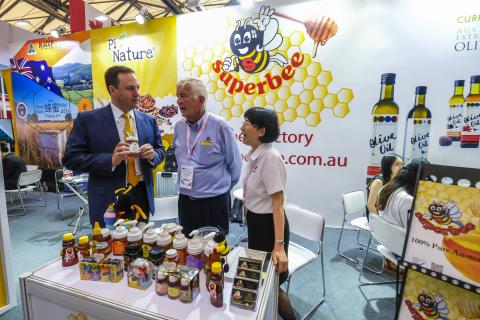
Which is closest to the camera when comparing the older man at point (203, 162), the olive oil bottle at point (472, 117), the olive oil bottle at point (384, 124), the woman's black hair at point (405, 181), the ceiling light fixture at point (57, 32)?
the older man at point (203, 162)

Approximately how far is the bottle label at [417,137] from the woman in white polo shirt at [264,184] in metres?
2.48

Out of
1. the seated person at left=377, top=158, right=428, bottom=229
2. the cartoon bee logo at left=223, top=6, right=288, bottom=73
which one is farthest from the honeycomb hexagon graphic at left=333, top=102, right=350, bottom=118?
the seated person at left=377, top=158, right=428, bottom=229

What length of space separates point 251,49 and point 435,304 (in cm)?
342

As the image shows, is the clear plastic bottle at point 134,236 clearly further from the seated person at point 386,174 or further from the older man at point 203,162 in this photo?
the seated person at point 386,174

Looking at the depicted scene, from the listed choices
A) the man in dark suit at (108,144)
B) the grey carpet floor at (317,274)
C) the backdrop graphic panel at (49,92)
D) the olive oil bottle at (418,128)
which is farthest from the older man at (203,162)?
the backdrop graphic panel at (49,92)

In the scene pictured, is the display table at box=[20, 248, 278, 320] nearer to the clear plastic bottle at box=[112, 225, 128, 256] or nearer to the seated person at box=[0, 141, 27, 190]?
the clear plastic bottle at box=[112, 225, 128, 256]

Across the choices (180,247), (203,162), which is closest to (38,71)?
(203,162)

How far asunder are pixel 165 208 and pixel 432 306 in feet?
6.73

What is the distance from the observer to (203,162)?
1807 mm

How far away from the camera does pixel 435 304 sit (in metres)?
1.30

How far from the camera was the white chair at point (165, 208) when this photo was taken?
8.20ft

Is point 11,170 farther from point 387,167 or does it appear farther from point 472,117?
point 472,117

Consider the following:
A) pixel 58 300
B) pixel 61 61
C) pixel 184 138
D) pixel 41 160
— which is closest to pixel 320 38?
pixel 184 138

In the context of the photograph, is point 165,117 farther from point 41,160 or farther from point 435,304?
point 435,304
